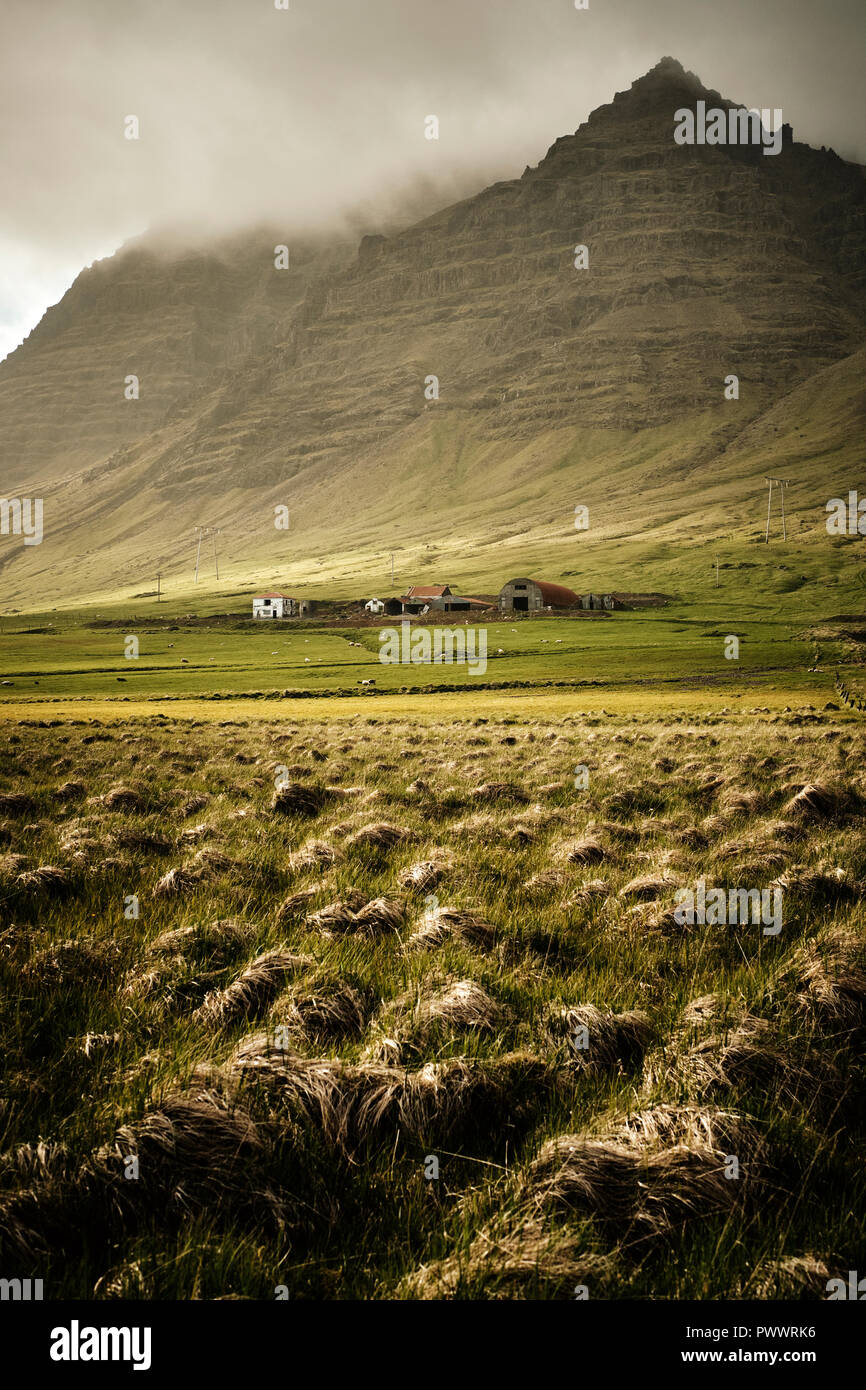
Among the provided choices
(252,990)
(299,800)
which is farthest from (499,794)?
(252,990)

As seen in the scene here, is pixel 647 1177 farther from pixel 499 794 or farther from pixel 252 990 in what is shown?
pixel 499 794

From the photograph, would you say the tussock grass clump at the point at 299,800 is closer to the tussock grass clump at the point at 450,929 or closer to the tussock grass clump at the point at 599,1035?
the tussock grass clump at the point at 450,929

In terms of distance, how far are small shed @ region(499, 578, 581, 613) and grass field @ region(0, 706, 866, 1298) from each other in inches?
5916

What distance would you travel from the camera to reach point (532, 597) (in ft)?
520

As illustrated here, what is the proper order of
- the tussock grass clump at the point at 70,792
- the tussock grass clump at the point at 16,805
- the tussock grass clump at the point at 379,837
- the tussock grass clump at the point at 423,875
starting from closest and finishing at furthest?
the tussock grass clump at the point at 423,875
the tussock grass clump at the point at 379,837
the tussock grass clump at the point at 16,805
the tussock grass clump at the point at 70,792

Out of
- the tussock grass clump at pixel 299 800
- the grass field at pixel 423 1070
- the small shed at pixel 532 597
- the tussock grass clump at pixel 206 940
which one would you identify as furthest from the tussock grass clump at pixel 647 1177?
the small shed at pixel 532 597

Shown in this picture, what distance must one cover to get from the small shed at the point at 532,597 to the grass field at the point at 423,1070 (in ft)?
493

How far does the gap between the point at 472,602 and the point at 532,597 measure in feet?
47.8

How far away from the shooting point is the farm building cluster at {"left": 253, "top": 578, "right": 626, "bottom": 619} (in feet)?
518

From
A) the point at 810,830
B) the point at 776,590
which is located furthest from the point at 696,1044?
the point at 776,590

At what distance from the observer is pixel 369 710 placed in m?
50.2

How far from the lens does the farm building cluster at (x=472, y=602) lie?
6220 inches
